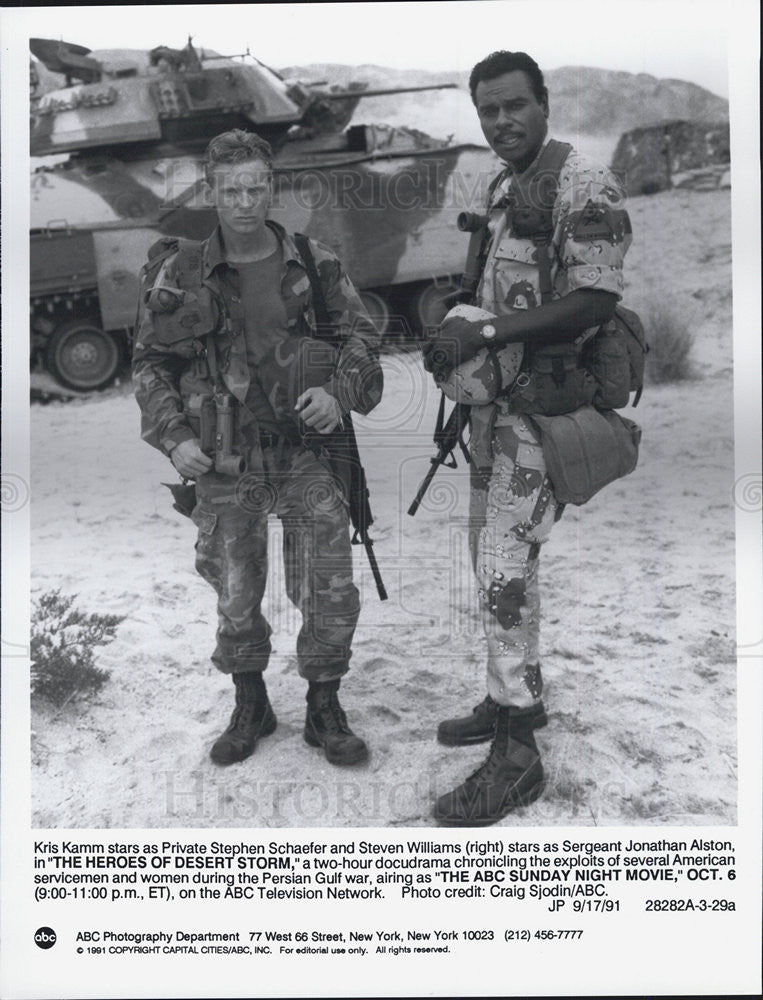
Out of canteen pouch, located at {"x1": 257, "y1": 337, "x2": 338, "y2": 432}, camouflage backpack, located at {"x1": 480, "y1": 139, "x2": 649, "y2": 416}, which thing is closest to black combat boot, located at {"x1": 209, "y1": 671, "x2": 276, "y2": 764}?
canteen pouch, located at {"x1": 257, "y1": 337, "x2": 338, "y2": 432}

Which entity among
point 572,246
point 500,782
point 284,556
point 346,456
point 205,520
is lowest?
point 500,782

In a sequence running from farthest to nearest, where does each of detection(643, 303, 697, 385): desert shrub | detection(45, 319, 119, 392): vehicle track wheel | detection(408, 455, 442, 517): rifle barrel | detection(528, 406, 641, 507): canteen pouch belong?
detection(45, 319, 119, 392): vehicle track wheel < detection(643, 303, 697, 385): desert shrub < detection(408, 455, 442, 517): rifle barrel < detection(528, 406, 641, 507): canteen pouch

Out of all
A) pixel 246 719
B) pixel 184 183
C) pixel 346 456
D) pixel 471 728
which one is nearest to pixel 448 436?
pixel 346 456

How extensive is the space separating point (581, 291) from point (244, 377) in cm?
82

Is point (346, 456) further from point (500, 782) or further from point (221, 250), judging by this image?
point (500, 782)

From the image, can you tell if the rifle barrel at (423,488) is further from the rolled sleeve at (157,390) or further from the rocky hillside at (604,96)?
the rocky hillside at (604,96)

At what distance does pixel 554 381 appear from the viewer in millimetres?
2207

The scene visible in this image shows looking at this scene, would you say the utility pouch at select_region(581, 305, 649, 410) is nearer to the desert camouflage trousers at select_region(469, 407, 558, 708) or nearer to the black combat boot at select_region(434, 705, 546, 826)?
the desert camouflage trousers at select_region(469, 407, 558, 708)

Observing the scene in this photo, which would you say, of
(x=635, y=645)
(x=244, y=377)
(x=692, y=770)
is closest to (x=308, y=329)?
(x=244, y=377)

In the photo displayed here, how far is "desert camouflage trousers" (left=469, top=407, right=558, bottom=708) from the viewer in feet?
7.45

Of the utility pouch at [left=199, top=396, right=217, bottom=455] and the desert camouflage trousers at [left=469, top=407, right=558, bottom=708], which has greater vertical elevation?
the utility pouch at [left=199, top=396, right=217, bottom=455]

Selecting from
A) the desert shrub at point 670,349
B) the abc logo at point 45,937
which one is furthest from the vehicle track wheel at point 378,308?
the abc logo at point 45,937

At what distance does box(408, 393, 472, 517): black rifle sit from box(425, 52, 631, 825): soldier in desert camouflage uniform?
2.9 inches

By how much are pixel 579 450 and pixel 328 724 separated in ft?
3.16
